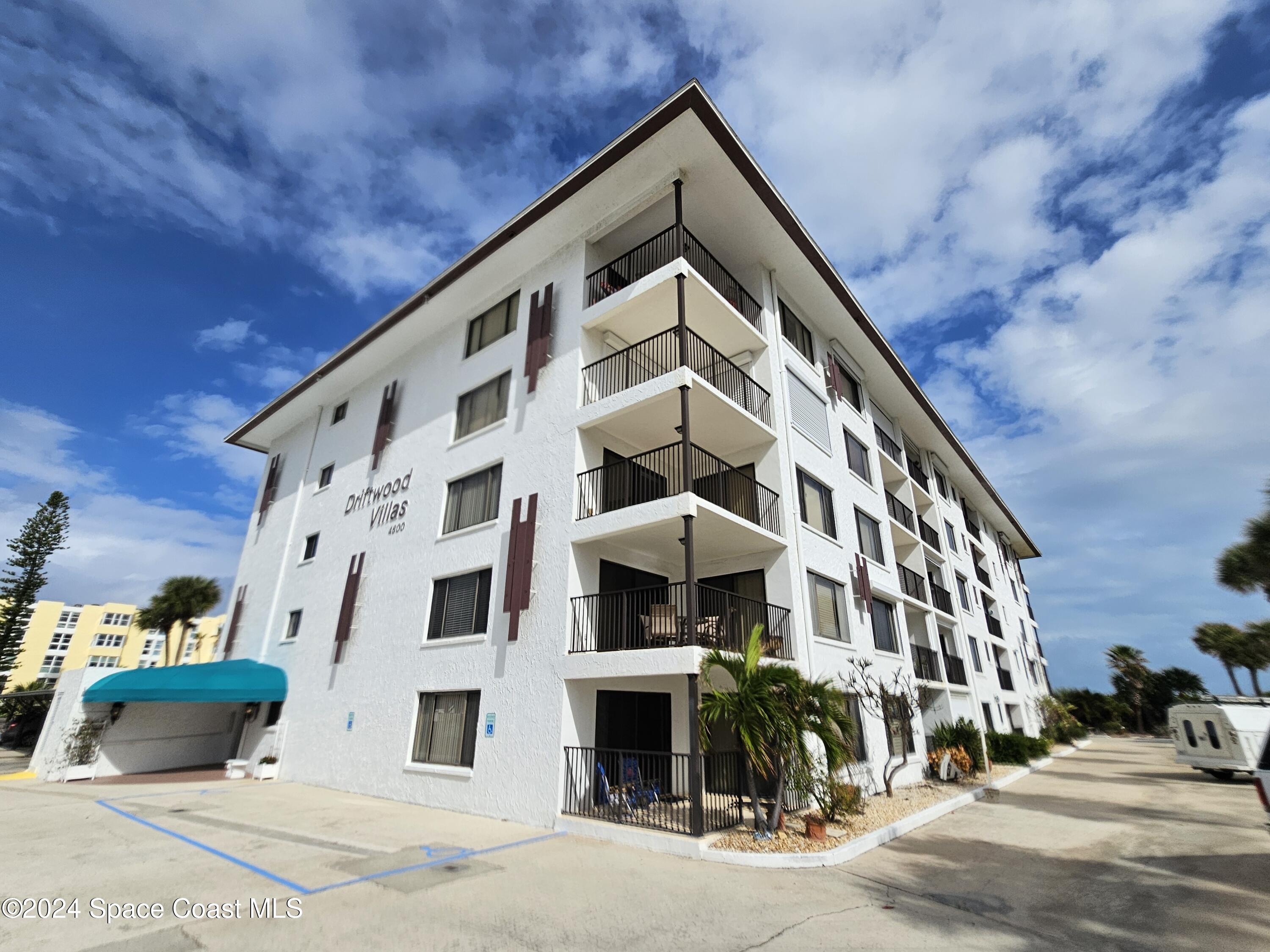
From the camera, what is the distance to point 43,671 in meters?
70.5

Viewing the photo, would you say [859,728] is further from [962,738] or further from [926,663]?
[926,663]

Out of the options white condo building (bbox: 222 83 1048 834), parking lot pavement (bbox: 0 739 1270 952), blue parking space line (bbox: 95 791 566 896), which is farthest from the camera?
white condo building (bbox: 222 83 1048 834)

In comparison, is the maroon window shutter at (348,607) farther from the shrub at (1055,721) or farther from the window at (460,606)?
the shrub at (1055,721)

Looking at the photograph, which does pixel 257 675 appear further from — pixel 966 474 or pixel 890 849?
pixel 966 474

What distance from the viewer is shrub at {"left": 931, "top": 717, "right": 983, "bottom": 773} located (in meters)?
19.8

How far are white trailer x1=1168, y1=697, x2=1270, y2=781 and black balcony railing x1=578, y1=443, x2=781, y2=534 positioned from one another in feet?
57.2

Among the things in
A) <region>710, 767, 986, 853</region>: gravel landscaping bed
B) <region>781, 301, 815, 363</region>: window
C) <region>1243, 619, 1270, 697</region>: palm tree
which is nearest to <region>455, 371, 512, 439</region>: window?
<region>781, 301, 815, 363</region>: window

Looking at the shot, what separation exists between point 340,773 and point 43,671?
85.4 meters

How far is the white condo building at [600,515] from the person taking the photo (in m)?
12.3

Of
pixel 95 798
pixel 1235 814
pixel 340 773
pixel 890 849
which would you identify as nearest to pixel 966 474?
pixel 1235 814

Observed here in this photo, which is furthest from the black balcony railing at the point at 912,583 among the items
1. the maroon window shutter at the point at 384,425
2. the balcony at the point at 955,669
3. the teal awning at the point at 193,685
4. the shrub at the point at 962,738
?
the teal awning at the point at 193,685

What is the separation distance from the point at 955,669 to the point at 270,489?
31835 mm

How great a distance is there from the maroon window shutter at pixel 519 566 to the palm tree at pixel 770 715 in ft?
15.7

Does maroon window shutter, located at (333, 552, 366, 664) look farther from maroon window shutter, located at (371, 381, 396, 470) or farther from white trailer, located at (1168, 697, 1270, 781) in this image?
white trailer, located at (1168, 697, 1270, 781)
